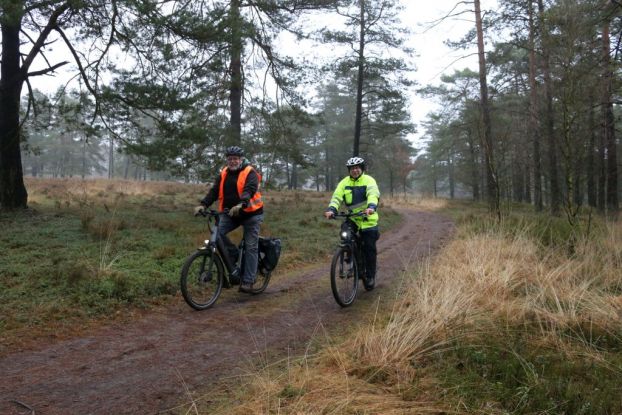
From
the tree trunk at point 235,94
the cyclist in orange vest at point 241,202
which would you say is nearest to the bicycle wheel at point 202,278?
the cyclist in orange vest at point 241,202

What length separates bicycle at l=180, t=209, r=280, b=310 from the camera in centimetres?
530

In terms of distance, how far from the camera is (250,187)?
574 centimetres

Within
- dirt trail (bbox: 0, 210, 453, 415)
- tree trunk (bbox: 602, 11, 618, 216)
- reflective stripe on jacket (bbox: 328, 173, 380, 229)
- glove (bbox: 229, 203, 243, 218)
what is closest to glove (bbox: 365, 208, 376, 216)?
reflective stripe on jacket (bbox: 328, 173, 380, 229)

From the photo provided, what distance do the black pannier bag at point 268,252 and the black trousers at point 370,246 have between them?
1.33 meters

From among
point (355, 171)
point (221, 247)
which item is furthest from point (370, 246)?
point (221, 247)

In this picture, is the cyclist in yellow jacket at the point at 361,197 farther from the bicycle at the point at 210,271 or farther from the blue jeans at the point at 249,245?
the bicycle at the point at 210,271

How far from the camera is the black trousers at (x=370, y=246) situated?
6.10 metres

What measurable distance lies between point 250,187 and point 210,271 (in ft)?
4.11

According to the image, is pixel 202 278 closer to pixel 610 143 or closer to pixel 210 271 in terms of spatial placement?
pixel 210 271

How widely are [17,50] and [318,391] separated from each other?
44.1 ft

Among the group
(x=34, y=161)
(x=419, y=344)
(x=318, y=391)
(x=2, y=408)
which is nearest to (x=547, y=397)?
(x=419, y=344)

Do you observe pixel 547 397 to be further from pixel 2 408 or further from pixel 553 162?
pixel 553 162

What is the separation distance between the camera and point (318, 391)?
2779mm

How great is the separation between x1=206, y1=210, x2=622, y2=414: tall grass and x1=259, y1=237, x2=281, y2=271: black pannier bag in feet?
6.65
